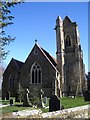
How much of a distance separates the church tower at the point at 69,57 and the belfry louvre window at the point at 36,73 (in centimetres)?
434

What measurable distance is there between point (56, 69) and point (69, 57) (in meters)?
6.28

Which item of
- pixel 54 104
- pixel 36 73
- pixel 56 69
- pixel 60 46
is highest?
pixel 60 46

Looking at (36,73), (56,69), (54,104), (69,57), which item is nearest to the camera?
(54,104)

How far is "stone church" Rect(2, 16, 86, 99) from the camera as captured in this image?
124 feet

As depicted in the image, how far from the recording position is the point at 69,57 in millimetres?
43875

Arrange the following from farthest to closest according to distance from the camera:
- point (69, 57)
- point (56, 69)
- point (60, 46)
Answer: point (60, 46) → point (69, 57) → point (56, 69)

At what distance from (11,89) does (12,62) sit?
4.77 meters

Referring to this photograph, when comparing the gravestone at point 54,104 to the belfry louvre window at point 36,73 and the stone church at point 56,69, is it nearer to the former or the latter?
the stone church at point 56,69

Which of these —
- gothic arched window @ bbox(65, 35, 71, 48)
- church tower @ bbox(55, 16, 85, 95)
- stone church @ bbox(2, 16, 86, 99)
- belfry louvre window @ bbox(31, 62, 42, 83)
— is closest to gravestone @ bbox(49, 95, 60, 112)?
stone church @ bbox(2, 16, 86, 99)

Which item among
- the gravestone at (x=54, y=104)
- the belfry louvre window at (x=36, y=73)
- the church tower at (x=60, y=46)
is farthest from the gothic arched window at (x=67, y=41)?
the gravestone at (x=54, y=104)

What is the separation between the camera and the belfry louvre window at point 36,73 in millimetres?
38562

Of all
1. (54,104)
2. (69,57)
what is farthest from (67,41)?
(54,104)

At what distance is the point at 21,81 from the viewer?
3938cm

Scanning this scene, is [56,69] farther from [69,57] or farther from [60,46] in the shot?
[60,46]
